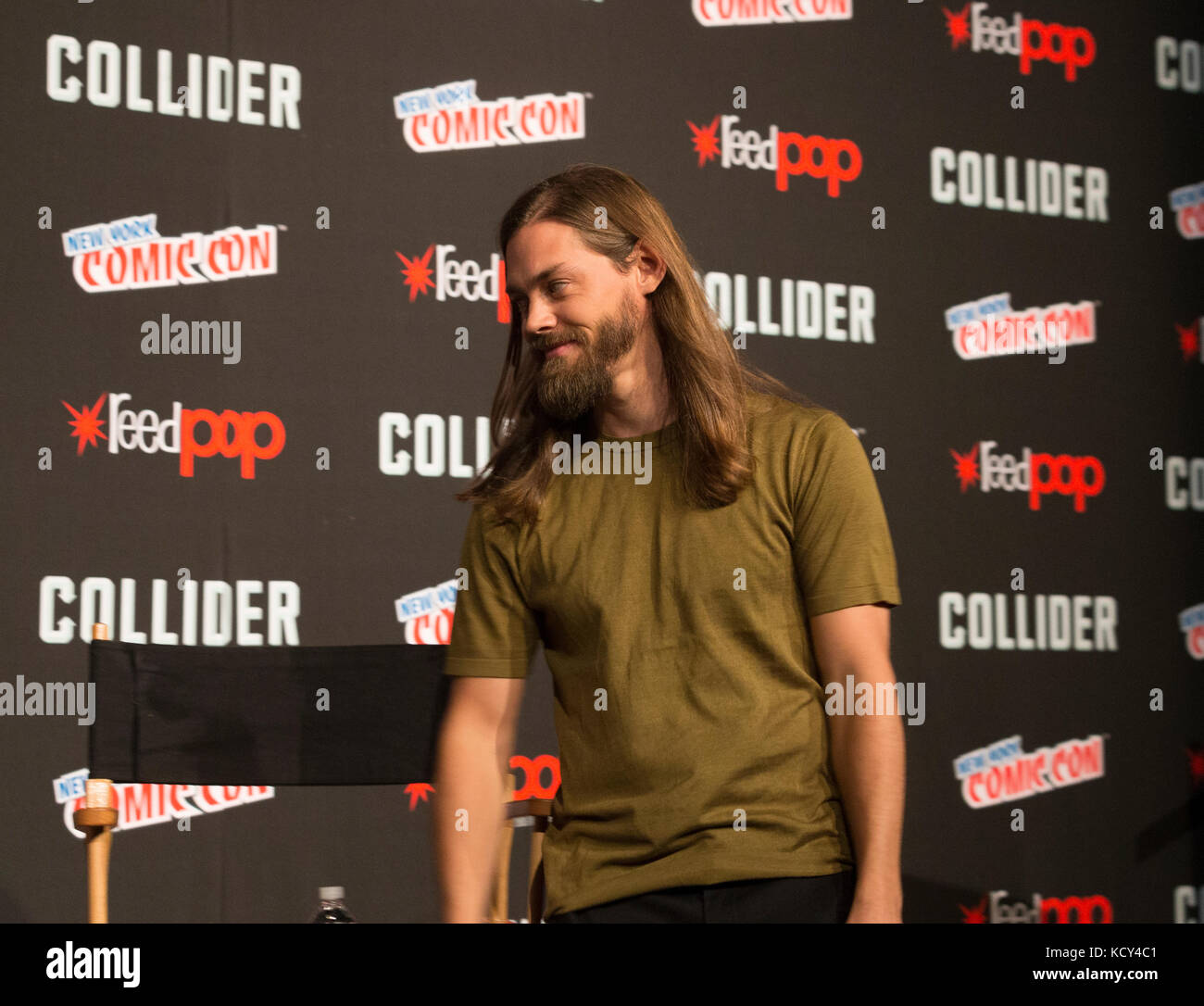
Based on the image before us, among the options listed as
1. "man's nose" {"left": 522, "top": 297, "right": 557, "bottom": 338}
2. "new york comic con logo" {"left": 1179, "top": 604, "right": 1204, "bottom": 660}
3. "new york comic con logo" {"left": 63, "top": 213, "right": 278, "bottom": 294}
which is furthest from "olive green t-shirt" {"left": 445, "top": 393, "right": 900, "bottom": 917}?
"new york comic con logo" {"left": 1179, "top": 604, "right": 1204, "bottom": 660}

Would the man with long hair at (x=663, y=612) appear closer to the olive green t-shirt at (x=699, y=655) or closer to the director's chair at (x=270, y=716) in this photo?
the olive green t-shirt at (x=699, y=655)

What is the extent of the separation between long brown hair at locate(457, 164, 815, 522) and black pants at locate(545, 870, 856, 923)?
50cm

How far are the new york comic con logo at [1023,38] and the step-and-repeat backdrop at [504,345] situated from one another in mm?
11

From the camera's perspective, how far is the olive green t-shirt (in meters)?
1.67

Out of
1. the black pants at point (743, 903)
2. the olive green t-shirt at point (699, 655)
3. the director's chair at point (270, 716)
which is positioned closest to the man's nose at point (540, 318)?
the olive green t-shirt at point (699, 655)

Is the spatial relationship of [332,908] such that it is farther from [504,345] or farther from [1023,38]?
[1023,38]

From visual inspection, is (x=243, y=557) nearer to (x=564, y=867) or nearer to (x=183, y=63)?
(x=183, y=63)

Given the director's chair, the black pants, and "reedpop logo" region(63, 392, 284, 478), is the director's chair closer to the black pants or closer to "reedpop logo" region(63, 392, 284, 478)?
"reedpop logo" region(63, 392, 284, 478)

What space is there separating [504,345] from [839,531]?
70.7 inches

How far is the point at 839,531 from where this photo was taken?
5.70ft

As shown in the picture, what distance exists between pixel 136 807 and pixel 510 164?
1.79m

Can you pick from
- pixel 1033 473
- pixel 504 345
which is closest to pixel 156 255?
pixel 504 345

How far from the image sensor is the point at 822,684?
176cm

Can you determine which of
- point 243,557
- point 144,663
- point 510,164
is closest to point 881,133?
point 510,164
